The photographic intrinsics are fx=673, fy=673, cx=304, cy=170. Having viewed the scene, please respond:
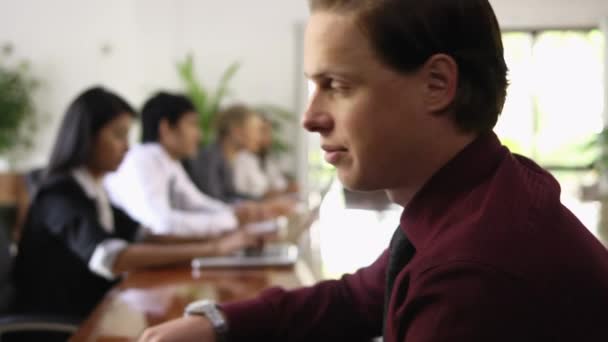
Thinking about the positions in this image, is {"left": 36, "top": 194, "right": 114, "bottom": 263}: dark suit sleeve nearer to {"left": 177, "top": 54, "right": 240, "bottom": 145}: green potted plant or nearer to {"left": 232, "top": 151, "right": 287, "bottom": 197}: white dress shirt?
{"left": 232, "top": 151, "right": 287, "bottom": 197}: white dress shirt

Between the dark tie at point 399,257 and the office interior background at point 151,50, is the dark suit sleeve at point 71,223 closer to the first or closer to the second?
the dark tie at point 399,257

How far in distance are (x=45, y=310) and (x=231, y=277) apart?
623 mm

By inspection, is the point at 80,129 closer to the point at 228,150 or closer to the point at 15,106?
the point at 228,150

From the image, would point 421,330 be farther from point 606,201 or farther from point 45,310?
point 45,310

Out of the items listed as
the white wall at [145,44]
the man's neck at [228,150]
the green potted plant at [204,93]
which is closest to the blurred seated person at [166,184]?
the man's neck at [228,150]

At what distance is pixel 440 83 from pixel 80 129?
1.63m

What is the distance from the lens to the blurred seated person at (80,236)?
2.00m

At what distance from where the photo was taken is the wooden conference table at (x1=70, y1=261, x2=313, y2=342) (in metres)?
1.34

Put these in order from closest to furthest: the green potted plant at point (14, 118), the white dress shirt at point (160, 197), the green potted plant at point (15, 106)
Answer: the white dress shirt at point (160, 197)
the green potted plant at point (14, 118)
the green potted plant at point (15, 106)

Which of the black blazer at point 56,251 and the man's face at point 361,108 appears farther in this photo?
the black blazer at point 56,251

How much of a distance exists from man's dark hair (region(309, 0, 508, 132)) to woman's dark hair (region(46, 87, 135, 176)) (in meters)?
1.54

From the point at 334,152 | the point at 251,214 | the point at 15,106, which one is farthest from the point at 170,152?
the point at 15,106

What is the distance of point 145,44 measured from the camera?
711 centimetres

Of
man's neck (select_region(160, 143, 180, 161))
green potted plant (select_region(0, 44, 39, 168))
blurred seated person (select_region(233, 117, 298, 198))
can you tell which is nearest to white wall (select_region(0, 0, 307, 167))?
green potted plant (select_region(0, 44, 39, 168))
